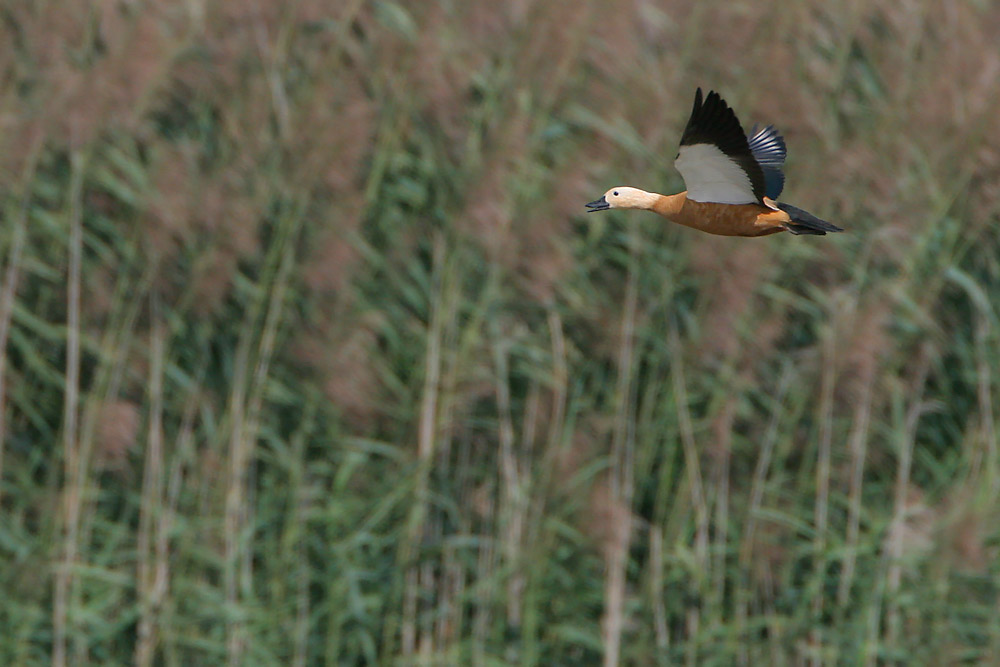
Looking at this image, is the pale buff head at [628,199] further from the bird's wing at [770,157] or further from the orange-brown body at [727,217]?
the bird's wing at [770,157]

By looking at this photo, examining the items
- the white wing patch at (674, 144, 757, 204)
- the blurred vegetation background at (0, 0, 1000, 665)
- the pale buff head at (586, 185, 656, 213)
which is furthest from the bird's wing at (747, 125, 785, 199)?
the blurred vegetation background at (0, 0, 1000, 665)

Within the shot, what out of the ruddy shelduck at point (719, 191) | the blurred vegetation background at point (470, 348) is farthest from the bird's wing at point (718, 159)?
the blurred vegetation background at point (470, 348)

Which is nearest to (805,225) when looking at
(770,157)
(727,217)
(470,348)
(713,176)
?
(727,217)

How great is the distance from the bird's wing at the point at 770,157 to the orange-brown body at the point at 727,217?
50 millimetres

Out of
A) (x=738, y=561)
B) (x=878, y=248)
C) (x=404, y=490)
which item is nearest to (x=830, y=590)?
(x=738, y=561)

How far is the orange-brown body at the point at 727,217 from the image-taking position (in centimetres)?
168

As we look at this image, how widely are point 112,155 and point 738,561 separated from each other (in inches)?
85.0

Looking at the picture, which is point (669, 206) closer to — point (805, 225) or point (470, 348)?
point (805, 225)

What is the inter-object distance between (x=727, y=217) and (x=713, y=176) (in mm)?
113

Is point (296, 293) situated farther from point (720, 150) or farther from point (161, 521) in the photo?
point (720, 150)

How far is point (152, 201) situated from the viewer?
3.87 m

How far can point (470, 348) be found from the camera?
405 cm

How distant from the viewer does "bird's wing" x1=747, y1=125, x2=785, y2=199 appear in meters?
1.95

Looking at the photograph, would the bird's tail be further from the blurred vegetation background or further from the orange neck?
the blurred vegetation background
